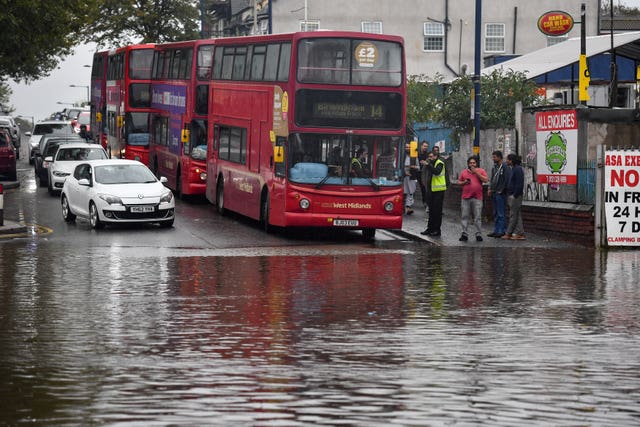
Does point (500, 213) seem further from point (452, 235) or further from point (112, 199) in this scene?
point (112, 199)

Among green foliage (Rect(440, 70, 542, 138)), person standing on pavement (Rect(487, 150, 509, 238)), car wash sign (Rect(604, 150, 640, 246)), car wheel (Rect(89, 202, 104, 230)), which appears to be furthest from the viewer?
green foliage (Rect(440, 70, 542, 138))

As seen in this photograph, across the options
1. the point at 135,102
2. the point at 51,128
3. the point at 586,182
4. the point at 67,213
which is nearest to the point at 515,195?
the point at 586,182

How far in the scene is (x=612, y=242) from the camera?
24797 mm

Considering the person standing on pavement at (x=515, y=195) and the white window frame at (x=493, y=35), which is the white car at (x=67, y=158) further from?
the white window frame at (x=493, y=35)

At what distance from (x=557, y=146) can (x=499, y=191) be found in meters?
1.70

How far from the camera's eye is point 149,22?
253 feet

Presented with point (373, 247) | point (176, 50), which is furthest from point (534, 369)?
point (176, 50)

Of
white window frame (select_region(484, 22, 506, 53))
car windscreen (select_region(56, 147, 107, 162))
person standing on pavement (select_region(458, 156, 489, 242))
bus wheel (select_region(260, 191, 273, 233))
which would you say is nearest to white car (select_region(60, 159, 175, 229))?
bus wheel (select_region(260, 191, 273, 233))

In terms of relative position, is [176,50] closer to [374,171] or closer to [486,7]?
[374,171]

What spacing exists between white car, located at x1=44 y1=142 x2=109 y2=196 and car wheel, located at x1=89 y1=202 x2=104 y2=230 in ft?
34.2

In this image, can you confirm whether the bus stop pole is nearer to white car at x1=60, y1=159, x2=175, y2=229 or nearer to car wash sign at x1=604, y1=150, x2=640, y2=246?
car wash sign at x1=604, y1=150, x2=640, y2=246

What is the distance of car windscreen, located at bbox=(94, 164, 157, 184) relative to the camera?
28562 millimetres

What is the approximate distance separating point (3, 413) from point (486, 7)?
191ft

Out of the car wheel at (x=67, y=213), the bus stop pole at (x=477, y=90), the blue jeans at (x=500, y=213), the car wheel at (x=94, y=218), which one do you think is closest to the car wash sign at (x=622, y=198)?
the blue jeans at (x=500, y=213)
